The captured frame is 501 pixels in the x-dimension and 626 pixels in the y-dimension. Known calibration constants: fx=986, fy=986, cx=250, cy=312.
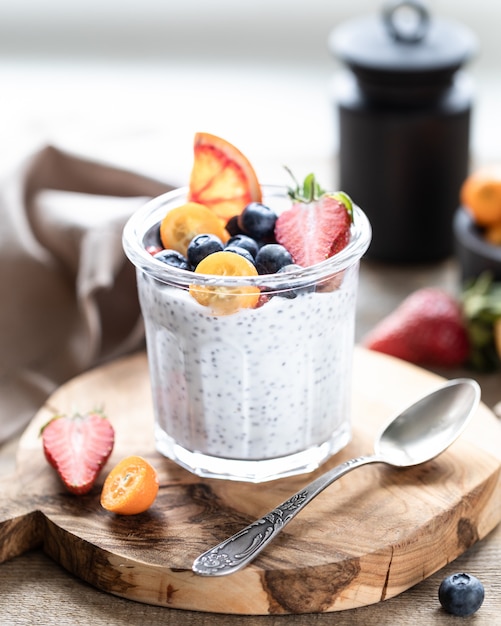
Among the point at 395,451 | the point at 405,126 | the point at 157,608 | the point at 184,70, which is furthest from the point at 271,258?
the point at 184,70

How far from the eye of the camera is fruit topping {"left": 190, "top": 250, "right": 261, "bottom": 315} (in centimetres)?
135

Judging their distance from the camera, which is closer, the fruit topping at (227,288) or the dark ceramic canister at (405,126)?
the fruit topping at (227,288)

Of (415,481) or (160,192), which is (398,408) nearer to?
(415,481)

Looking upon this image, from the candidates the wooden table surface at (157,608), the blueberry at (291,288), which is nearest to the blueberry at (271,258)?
the blueberry at (291,288)

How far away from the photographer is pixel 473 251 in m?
2.10

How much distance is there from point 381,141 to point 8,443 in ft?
3.70

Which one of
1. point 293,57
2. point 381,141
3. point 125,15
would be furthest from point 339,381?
point 125,15

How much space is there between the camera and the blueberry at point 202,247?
1.39m

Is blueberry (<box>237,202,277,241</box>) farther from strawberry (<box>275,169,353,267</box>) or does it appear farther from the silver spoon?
the silver spoon

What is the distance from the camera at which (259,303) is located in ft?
4.48

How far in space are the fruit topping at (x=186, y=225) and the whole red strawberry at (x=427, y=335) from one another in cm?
63

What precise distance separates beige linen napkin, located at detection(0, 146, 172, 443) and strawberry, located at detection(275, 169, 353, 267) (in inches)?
21.7

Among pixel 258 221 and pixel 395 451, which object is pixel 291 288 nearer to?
pixel 258 221

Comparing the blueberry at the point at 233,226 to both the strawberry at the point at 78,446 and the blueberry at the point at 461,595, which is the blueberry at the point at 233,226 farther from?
the blueberry at the point at 461,595
